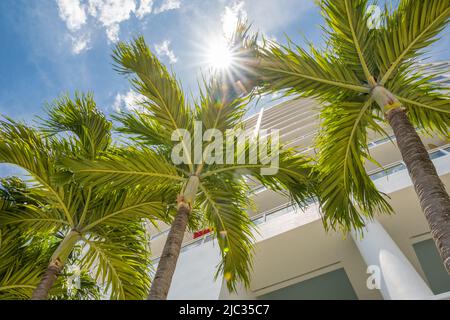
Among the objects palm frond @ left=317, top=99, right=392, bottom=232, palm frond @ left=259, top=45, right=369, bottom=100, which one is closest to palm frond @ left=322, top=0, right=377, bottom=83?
palm frond @ left=259, top=45, right=369, bottom=100

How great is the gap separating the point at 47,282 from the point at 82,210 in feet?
3.72

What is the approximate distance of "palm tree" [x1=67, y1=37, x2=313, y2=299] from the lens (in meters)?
4.92

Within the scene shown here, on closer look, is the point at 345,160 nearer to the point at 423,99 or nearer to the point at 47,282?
the point at 423,99

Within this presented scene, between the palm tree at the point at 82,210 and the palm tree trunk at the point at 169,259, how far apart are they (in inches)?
35.6

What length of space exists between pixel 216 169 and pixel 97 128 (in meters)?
2.25

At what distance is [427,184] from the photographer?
3.15 metres

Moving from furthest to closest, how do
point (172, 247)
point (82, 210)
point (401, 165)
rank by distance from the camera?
point (401, 165) < point (82, 210) < point (172, 247)

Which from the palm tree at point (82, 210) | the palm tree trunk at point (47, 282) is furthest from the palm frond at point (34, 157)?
the palm tree trunk at point (47, 282)

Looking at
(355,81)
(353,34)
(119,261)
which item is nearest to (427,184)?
(355,81)

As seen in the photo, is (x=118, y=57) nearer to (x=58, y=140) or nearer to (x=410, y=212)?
(x=58, y=140)

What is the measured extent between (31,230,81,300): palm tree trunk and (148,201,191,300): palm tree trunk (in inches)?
70.6
